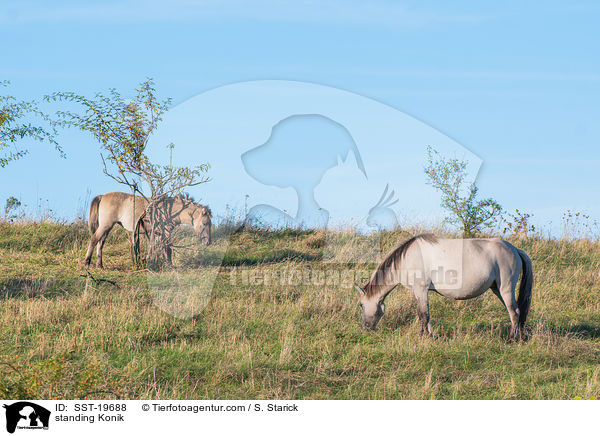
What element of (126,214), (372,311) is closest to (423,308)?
(372,311)

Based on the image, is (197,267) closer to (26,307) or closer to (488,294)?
(26,307)

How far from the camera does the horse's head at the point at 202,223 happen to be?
546 inches

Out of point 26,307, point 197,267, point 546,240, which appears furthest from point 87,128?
point 546,240

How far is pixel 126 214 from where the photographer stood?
540 inches

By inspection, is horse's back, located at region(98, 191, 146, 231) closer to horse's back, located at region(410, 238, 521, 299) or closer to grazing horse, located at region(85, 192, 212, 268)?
grazing horse, located at region(85, 192, 212, 268)

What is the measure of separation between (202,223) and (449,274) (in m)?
7.11

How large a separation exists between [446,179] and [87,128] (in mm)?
8794

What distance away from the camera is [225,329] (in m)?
8.52

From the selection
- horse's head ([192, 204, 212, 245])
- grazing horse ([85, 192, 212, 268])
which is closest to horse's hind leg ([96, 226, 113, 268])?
grazing horse ([85, 192, 212, 268])

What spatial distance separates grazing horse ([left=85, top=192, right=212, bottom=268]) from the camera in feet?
44.7
